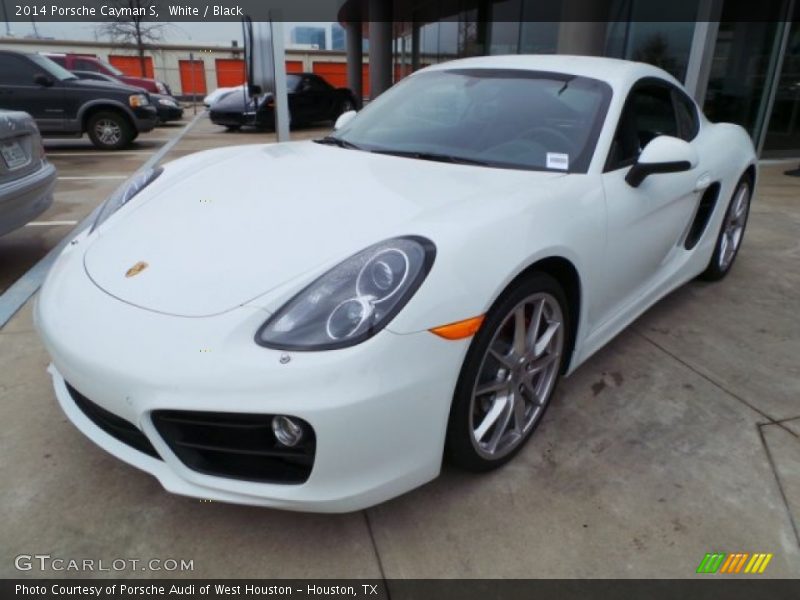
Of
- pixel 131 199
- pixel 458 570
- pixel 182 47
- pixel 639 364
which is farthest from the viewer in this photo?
pixel 182 47

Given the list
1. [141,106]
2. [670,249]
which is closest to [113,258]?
[670,249]

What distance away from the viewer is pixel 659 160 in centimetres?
228

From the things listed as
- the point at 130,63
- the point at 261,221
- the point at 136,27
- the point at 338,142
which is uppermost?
the point at 136,27

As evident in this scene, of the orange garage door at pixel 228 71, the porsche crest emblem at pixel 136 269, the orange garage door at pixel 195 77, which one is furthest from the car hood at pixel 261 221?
the orange garage door at pixel 195 77

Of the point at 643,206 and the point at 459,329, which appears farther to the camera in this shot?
the point at 643,206

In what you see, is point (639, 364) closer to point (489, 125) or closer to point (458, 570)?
point (489, 125)

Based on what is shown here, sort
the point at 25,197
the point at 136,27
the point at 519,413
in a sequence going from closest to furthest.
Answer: the point at 519,413 → the point at 25,197 → the point at 136,27

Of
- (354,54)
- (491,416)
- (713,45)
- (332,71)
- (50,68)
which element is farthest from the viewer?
(332,71)

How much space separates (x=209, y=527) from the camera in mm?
1753

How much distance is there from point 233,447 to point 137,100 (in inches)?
388

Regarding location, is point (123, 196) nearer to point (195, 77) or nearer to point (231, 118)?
point (231, 118)

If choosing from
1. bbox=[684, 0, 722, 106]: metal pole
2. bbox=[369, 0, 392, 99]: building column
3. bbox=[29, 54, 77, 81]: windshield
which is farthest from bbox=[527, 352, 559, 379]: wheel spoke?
bbox=[369, 0, 392, 99]: building column

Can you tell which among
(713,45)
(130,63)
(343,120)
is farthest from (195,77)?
(343,120)

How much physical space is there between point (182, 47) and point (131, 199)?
3762 centimetres
